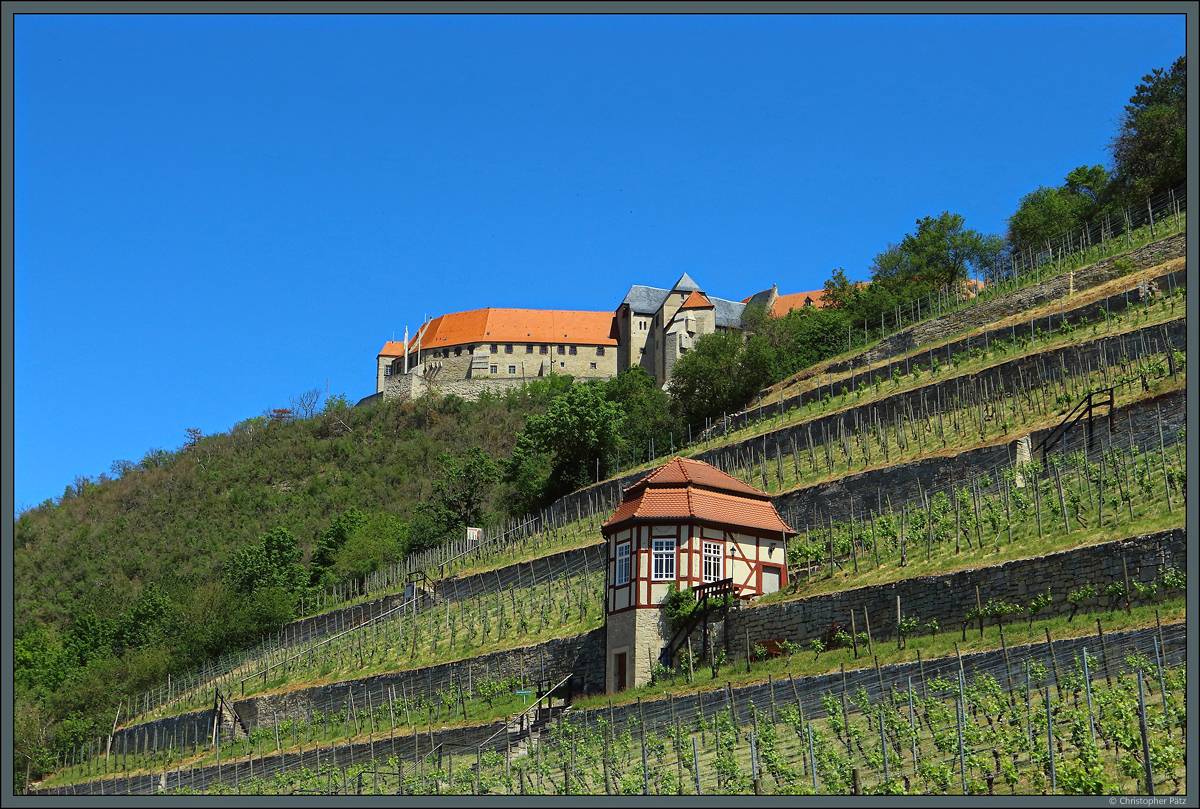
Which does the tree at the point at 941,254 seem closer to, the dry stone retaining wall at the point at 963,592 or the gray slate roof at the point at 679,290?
the gray slate roof at the point at 679,290

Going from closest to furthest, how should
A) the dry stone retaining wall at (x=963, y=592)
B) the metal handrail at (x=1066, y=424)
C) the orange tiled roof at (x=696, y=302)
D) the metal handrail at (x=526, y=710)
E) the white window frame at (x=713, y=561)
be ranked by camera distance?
1. the dry stone retaining wall at (x=963, y=592)
2. the metal handrail at (x=526, y=710)
3. the white window frame at (x=713, y=561)
4. the metal handrail at (x=1066, y=424)
5. the orange tiled roof at (x=696, y=302)

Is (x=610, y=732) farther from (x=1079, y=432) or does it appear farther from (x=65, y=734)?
(x=65, y=734)

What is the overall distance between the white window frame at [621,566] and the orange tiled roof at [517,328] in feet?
253

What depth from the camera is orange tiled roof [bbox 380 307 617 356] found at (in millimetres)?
114062

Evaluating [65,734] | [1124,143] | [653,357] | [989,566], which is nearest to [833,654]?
[989,566]

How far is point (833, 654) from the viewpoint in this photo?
30234 mm

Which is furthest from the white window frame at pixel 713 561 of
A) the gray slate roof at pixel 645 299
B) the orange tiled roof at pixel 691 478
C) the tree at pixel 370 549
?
the gray slate roof at pixel 645 299

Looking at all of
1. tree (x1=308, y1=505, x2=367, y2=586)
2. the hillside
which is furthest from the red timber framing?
tree (x1=308, y1=505, x2=367, y2=586)

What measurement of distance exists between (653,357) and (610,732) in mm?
76997

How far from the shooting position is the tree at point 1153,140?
59469mm

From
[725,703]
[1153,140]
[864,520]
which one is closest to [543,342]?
[1153,140]

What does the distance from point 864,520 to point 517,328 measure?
254 feet

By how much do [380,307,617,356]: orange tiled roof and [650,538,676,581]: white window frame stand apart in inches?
3068

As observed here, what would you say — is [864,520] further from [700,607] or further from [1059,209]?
[1059,209]
